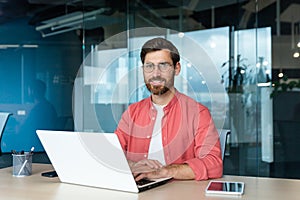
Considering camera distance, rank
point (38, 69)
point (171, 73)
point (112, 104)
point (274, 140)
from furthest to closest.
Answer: point (38, 69)
point (112, 104)
point (274, 140)
point (171, 73)

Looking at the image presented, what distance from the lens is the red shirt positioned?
1.77 meters

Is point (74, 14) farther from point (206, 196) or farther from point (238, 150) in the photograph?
point (206, 196)

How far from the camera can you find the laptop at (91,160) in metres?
1.35

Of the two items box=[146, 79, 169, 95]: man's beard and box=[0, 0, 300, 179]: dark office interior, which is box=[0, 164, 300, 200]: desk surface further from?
box=[0, 0, 300, 179]: dark office interior

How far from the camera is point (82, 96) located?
20.6 ft

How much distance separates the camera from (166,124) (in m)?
1.93

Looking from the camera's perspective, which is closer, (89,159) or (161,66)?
(89,159)

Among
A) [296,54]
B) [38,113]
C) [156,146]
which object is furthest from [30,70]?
[156,146]

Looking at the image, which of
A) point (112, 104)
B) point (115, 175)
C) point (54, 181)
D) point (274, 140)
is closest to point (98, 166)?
point (115, 175)

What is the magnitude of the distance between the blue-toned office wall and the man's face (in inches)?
182

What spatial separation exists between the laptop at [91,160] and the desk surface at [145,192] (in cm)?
3

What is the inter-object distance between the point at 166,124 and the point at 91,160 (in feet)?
1.93

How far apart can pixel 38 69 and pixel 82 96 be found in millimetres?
947

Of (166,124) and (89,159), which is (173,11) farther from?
(89,159)
